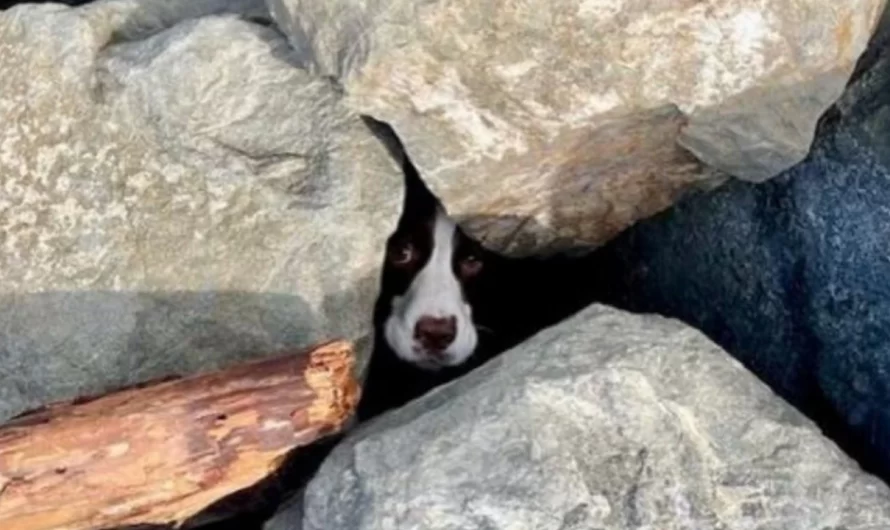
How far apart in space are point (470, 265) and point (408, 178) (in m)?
0.29

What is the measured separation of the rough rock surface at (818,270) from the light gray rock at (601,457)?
253 mm

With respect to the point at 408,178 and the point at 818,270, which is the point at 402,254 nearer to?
the point at 408,178

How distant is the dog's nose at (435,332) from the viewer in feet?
10.7

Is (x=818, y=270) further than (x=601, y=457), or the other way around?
(x=818, y=270)

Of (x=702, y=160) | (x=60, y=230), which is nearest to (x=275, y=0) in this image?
(x=60, y=230)

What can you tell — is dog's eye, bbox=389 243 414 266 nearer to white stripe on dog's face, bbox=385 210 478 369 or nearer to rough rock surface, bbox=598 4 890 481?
white stripe on dog's face, bbox=385 210 478 369

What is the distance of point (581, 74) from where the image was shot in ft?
8.14

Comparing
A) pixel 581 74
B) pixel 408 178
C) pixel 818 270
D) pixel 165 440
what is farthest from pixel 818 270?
pixel 165 440

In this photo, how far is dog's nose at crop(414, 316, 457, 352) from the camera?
10.7 feet

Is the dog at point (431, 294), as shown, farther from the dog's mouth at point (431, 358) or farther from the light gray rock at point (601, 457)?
the light gray rock at point (601, 457)

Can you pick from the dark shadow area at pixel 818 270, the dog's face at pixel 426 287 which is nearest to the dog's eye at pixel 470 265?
the dog's face at pixel 426 287

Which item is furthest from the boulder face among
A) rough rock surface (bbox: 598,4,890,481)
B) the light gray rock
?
the light gray rock

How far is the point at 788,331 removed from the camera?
2.79m

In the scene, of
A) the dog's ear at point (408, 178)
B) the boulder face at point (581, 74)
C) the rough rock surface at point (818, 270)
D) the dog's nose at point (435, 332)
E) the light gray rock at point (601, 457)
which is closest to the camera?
the light gray rock at point (601, 457)
